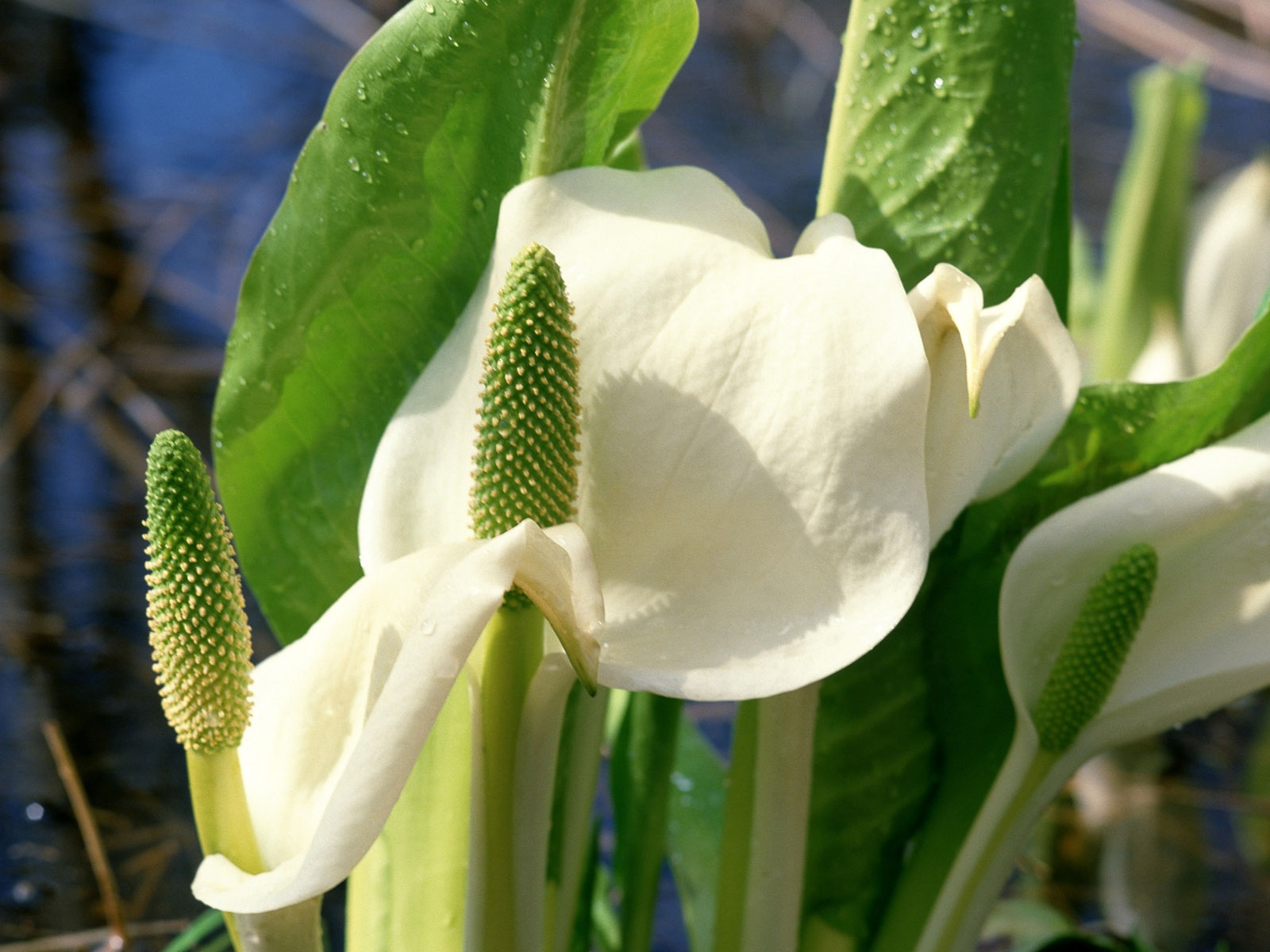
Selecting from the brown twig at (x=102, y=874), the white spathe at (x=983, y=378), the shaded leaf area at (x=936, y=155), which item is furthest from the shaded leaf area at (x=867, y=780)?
the brown twig at (x=102, y=874)

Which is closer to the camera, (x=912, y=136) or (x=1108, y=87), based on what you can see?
(x=912, y=136)

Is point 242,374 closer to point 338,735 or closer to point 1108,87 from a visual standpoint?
point 338,735

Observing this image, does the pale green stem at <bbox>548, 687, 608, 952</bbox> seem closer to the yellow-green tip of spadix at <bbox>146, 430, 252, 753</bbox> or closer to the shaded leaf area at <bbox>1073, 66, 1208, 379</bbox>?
the yellow-green tip of spadix at <bbox>146, 430, 252, 753</bbox>

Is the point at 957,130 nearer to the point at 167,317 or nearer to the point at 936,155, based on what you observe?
the point at 936,155

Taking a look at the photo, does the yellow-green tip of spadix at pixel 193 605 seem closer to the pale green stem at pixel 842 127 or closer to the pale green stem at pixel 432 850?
the pale green stem at pixel 432 850

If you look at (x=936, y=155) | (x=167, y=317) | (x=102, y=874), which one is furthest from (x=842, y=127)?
(x=167, y=317)

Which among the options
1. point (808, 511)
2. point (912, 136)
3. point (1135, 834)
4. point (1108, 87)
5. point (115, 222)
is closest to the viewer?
point (808, 511)

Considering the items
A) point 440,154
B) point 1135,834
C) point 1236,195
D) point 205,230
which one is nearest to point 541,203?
point 440,154

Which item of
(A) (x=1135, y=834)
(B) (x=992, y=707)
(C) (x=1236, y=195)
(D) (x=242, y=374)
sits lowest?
(A) (x=1135, y=834)
